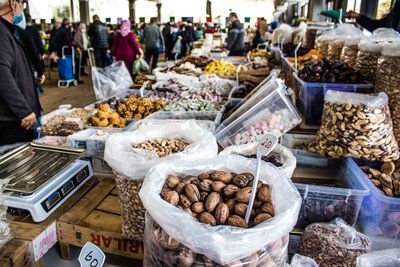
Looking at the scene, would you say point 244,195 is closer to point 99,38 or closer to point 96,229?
point 96,229

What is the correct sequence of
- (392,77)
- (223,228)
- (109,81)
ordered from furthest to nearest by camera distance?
(109,81) < (392,77) < (223,228)

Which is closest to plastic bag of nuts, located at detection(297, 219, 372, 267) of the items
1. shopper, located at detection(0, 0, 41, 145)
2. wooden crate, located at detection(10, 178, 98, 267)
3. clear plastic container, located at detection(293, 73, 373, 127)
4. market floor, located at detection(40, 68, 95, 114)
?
clear plastic container, located at detection(293, 73, 373, 127)

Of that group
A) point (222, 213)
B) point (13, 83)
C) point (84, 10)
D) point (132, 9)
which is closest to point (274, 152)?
point (222, 213)

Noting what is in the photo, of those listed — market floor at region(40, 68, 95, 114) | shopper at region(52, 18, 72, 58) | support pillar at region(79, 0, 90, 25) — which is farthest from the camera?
support pillar at region(79, 0, 90, 25)

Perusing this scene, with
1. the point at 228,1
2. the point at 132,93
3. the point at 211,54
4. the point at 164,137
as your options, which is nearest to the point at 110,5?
the point at 228,1

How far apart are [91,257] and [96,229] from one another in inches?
17.5

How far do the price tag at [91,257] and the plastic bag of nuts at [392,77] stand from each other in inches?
61.1

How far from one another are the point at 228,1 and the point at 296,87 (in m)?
24.0

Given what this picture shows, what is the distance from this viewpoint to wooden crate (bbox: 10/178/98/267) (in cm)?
117

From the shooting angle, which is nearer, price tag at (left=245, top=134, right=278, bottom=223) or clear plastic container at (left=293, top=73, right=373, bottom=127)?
price tag at (left=245, top=134, right=278, bottom=223)

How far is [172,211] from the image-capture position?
76cm

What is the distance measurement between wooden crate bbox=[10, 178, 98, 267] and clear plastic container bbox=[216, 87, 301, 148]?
102 centimetres

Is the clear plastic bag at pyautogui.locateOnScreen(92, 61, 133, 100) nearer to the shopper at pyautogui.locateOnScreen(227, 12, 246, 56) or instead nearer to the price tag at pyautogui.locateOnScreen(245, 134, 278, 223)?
the price tag at pyautogui.locateOnScreen(245, 134, 278, 223)

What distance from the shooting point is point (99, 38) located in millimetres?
7102
